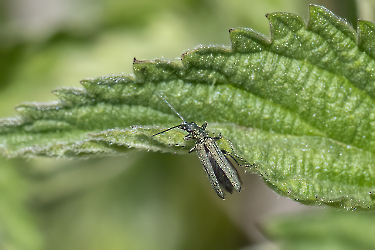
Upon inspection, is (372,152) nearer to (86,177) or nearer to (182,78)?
(182,78)

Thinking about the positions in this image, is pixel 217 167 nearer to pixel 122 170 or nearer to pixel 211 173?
pixel 211 173

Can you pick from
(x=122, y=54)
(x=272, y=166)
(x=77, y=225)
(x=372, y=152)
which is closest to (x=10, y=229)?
(x=77, y=225)

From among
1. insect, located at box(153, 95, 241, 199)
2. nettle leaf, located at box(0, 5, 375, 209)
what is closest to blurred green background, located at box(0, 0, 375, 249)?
insect, located at box(153, 95, 241, 199)

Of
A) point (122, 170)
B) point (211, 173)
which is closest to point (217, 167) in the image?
point (211, 173)

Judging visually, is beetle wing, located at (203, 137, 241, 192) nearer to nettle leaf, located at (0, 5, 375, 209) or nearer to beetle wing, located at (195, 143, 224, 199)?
beetle wing, located at (195, 143, 224, 199)

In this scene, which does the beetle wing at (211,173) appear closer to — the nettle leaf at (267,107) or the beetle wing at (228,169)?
the beetle wing at (228,169)

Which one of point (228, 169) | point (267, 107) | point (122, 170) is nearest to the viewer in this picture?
point (267, 107)

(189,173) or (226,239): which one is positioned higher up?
(189,173)
